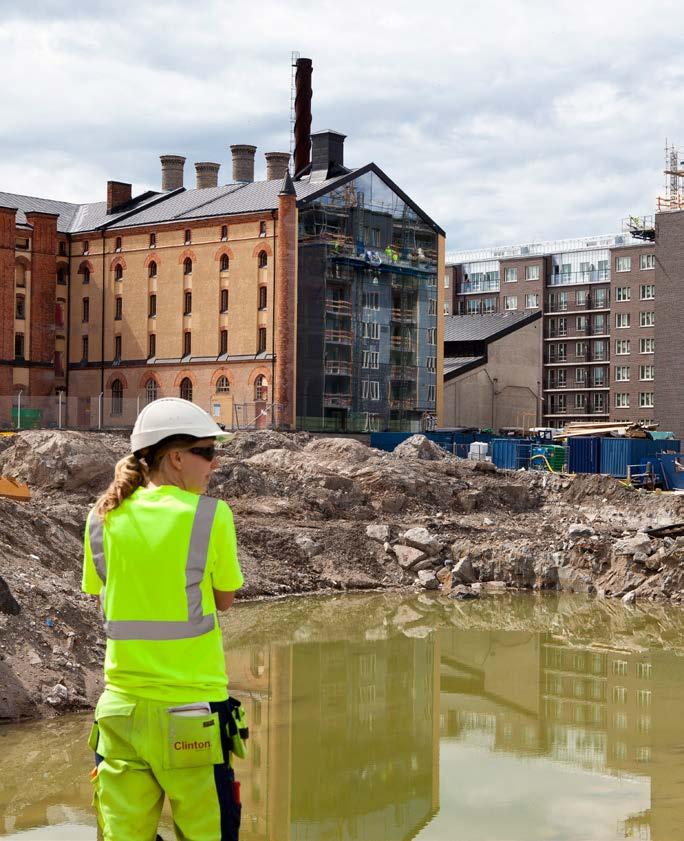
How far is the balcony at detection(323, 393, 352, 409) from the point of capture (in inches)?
2112

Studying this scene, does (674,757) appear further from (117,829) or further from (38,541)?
(38,541)

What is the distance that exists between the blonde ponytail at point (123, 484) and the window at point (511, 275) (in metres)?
95.6

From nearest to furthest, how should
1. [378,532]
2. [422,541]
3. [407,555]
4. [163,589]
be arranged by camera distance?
[163,589] < [407,555] < [422,541] < [378,532]

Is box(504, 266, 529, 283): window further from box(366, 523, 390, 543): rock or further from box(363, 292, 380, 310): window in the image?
box(366, 523, 390, 543): rock

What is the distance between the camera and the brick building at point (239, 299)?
175ft

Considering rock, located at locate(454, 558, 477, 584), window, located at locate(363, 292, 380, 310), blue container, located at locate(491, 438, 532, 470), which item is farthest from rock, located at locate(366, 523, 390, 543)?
window, located at locate(363, 292, 380, 310)

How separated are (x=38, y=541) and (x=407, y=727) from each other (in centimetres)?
843

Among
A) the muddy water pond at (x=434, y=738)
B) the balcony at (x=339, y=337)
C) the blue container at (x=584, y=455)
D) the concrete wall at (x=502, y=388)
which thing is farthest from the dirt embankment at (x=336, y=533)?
the concrete wall at (x=502, y=388)

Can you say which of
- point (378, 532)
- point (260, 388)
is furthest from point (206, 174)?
point (378, 532)

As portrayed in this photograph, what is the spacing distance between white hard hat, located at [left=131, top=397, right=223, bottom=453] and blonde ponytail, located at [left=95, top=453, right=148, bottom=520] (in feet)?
0.21

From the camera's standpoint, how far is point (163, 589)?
13.3ft

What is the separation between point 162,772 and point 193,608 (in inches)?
22.9

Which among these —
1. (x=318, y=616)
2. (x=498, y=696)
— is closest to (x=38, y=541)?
(x=318, y=616)

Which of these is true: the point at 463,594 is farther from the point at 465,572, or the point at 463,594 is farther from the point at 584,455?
the point at 584,455
